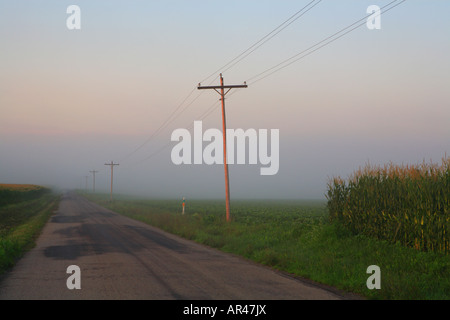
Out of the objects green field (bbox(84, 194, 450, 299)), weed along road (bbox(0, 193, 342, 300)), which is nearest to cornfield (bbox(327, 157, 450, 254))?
green field (bbox(84, 194, 450, 299))

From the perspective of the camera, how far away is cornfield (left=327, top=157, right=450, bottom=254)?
453 inches

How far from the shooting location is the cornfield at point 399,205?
1151 cm

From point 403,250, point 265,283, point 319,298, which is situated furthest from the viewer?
point 403,250

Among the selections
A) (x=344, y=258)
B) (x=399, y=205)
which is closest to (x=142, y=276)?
(x=344, y=258)

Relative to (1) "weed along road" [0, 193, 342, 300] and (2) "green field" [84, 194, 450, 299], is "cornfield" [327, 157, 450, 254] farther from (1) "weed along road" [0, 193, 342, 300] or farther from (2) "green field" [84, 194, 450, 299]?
(1) "weed along road" [0, 193, 342, 300]

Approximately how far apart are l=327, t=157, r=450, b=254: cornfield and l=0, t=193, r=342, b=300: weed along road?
4832 millimetres

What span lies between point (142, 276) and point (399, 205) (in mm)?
9202

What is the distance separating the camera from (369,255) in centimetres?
1190

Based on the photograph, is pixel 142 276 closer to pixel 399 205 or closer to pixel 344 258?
pixel 344 258

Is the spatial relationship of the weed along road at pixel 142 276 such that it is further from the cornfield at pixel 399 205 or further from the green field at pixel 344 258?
the cornfield at pixel 399 205
